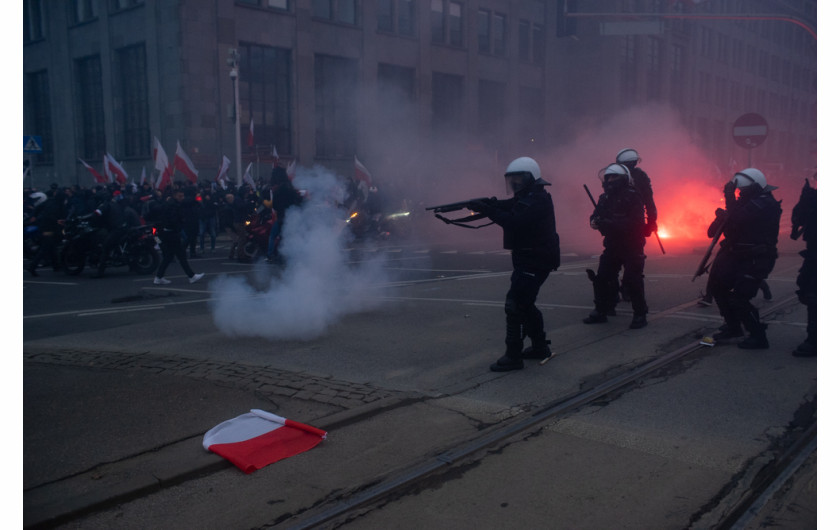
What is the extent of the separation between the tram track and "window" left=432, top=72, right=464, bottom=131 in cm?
2869

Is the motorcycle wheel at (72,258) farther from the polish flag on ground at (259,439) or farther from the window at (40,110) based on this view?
the window at (40,110)

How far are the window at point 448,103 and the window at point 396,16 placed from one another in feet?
10.6

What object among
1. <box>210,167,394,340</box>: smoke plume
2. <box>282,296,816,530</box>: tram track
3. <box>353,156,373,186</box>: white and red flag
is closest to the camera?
<box>282,296,816,530</box>: tram track

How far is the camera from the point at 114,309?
9.70 metres

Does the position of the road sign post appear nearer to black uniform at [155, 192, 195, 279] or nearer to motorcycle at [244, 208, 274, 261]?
motorcycle at [244, 208, 274, 261]

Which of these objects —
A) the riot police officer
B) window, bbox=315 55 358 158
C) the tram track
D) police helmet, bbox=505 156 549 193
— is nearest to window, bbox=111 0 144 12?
window, bbox=315 55 358 158

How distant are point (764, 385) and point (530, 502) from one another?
3025 millimetres

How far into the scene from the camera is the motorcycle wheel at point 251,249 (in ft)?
49.9

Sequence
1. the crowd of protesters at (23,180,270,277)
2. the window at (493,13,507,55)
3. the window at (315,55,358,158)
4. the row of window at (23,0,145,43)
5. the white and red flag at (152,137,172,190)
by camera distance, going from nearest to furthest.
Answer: the crowd of protesters at (23,180,270,277) < the white and red flag at (152,137,172,190) < the row of window at (23,0,145,43) < the window at (315,55,358,158) < the window at (493,13,507,55)

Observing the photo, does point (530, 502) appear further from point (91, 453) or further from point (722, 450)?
point (91, 453)

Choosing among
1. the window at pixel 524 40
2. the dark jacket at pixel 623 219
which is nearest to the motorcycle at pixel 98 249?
the dark jacket at pixel 623 219

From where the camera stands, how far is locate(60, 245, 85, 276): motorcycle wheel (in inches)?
533

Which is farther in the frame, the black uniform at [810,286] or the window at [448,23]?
the window at [448,23]

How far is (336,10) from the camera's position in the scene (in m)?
28.4
